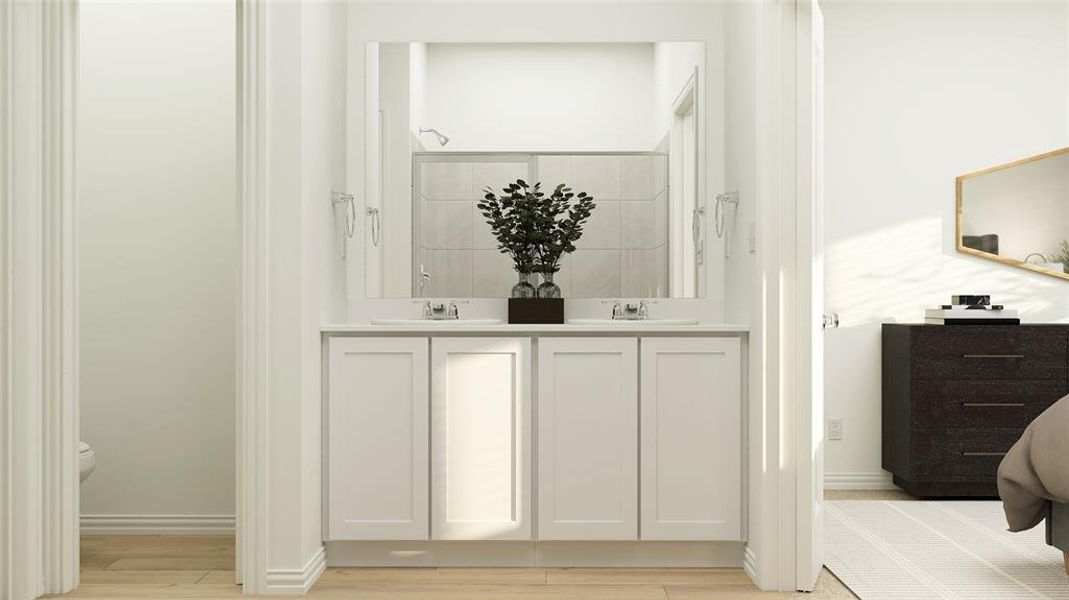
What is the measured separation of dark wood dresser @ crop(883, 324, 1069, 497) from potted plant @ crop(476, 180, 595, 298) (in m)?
1.77

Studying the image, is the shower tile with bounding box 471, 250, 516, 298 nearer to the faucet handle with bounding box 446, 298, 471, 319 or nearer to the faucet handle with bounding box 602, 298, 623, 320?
the faucet handle with bounding box 446, 298, 471, 319

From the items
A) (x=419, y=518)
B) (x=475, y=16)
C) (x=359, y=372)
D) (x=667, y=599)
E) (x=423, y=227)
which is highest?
(x=475, y=16)

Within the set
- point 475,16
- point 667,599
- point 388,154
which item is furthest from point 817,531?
point 475,16

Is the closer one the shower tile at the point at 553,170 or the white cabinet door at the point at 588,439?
the white cabinet door at the point at 588,439

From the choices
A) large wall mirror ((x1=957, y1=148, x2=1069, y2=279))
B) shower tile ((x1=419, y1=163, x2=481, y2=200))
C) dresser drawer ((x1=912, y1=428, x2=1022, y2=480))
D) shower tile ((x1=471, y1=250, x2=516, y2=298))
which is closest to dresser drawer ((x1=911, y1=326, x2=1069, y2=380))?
dresser drawer ((x1=912, y1=428, x2=1022, y2=480))

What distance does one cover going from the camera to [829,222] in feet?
13.9

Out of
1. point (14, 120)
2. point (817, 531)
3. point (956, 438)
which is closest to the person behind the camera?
point (14, 120)

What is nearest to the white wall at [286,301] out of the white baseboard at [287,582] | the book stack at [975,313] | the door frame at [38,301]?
the white baseboard at [287,582]

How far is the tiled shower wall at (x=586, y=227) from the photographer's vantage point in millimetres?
3383

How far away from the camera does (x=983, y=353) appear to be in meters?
3.90

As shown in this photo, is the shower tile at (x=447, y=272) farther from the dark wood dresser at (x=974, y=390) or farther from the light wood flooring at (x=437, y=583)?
the dark wood dresser at (x=974, y=390)

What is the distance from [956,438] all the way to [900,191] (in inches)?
49.2

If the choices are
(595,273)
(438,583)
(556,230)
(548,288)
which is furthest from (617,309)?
(438,583)

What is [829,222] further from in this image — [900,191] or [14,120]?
[14,120]
